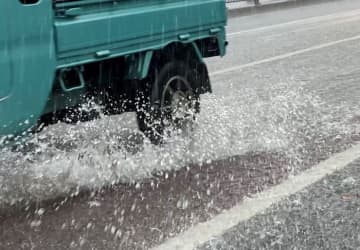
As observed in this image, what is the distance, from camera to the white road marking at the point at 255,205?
406 centimetres

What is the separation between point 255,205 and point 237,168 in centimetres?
100

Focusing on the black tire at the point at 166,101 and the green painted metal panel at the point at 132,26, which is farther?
the black tire at the point at 166,101

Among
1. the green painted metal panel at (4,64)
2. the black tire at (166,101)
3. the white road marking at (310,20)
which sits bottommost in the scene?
the white road marking at (310,20)

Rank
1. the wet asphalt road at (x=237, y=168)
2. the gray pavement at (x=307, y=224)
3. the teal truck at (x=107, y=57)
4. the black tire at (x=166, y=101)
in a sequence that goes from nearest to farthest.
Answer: the gray pavement at (x=307, y=224) < the wet asphalt road at (x=237, y=168) < the teal truck at (x=107, y=57) < the black tire at (x=166, y=101)

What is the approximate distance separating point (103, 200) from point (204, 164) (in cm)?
115

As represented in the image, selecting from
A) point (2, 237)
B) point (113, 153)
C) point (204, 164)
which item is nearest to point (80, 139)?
point (113, 153)

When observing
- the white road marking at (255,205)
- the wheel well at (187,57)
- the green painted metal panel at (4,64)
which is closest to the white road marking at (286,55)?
the wheel well at (187,57)

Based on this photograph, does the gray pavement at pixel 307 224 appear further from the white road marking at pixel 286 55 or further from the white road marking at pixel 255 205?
the white road marking at pixel 286 55

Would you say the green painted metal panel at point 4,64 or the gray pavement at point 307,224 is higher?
the green painted metal panel at point 4,64

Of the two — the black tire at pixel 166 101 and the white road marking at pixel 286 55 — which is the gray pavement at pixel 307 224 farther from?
the white road marking at pixel 286 55

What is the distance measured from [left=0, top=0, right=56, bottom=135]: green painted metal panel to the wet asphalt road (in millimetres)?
638

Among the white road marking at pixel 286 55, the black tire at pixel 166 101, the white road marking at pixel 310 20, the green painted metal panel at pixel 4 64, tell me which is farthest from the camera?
the white road marking at pixel 310 20

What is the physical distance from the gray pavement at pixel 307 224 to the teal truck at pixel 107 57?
1.64 metres

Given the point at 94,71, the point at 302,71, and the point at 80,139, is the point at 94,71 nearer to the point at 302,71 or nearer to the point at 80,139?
the point at 80,139
